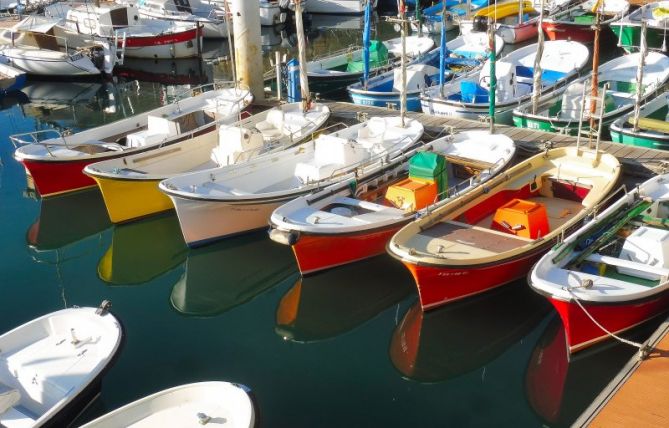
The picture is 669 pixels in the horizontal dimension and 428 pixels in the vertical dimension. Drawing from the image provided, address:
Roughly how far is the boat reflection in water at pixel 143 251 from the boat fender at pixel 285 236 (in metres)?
3.65

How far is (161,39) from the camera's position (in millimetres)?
35281

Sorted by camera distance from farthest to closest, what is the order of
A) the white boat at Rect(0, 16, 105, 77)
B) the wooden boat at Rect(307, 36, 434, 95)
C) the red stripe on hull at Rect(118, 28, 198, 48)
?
1. the red stripe on hull at Rect(118, 28, 198, 48)
2. the white boat at Rect(0, 16, 105, 77)
3. the wooden boat at Rect(307, 36, 434, 95)

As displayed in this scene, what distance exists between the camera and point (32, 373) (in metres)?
10.4

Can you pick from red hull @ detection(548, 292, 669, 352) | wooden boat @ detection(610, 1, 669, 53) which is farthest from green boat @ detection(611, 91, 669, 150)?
wooden boat @ detection(610, 1, 669, 53)

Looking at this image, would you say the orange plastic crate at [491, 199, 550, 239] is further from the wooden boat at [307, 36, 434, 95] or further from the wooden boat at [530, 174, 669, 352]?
the wooden boat at [307, 36, 434, 95]

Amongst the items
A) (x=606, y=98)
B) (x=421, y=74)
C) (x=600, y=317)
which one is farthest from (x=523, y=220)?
(x=421, y=74)

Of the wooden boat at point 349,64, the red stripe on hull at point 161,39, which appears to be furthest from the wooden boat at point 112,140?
the red stripe on hull at point 161,39

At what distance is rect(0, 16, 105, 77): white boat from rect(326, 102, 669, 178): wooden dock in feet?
49.6

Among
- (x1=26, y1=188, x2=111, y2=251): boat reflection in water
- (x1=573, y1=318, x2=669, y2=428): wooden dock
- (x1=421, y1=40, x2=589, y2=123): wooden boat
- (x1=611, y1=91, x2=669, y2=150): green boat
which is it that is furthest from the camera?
(x1=421, y1=40, x2=589, y2=123): wooden boat

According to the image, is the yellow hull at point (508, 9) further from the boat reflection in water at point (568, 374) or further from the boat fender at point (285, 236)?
the boat reflection in water at point (568, 374)

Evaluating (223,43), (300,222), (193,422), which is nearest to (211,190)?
(300,222)

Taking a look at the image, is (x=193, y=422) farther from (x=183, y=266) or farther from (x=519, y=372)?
(x=183, y=266)

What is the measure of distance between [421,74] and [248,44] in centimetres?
598

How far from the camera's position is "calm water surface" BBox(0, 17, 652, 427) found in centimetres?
1116
